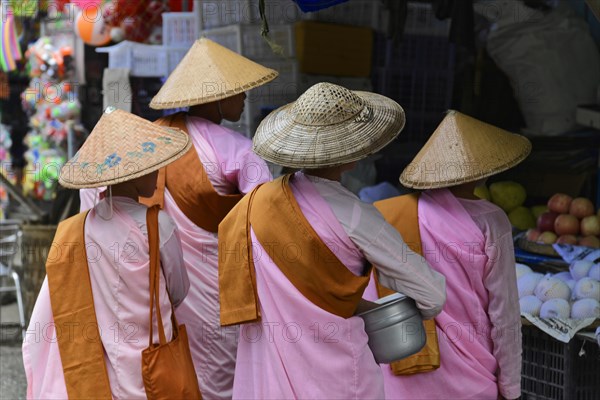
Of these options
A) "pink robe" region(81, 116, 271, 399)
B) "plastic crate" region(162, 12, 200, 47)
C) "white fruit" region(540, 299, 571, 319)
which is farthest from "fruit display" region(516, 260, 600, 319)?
"plastic crate" region(162, 12, 200, 47)

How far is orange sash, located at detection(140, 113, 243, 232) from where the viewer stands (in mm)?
4352

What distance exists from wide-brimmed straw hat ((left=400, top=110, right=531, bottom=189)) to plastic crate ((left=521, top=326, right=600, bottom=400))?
1209 millimetres

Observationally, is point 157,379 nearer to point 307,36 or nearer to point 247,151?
point 247,151

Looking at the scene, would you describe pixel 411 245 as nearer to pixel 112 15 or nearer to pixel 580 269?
pixel 580 269

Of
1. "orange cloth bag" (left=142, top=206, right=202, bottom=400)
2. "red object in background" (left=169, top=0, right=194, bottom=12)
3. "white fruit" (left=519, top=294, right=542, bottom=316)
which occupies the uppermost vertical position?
"red object in background" (left=169, top=0, right=194, bottom=12)

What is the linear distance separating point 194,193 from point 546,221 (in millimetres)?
2216

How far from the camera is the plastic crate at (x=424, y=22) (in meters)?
6.85

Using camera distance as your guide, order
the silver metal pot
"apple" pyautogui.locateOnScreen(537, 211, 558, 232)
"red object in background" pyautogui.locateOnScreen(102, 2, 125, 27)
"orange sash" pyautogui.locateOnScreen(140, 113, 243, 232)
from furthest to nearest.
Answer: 1. "red object in background" pyautogui.locateOnScreen(102, 2, 125, 27)
2. "apple" pyautogui.locateOnScreen(537, 211, 558, 232)
3. "orange sash" pyautogui.locateOnScreen(140, 113, 243, 232)
4. the silver metal pot

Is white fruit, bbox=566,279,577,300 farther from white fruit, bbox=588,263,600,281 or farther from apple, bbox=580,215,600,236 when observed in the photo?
apple, bbox=580,215,600,236

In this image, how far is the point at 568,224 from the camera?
5457mm

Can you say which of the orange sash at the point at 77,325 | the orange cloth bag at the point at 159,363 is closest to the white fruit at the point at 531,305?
the orange cloth bag at the point at 159,363

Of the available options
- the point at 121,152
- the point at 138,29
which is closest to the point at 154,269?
the point at 121,152

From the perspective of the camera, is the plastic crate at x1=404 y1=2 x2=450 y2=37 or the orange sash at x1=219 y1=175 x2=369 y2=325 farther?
the plastic crate at x1=404 y1=2 x2=450 y2=37

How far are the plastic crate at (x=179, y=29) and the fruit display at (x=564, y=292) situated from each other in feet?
9.04
